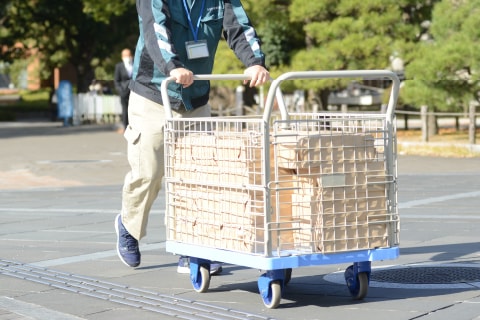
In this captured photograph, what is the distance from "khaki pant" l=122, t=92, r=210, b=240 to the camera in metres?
6.29

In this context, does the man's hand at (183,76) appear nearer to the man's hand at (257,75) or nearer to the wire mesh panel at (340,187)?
the man's hand at (257,75)

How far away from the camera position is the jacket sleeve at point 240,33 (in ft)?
20.0

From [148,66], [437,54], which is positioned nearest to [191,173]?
[148,66]

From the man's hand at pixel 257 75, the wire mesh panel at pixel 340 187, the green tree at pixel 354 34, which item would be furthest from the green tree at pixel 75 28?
the wire mesh panel at pixel 340 187

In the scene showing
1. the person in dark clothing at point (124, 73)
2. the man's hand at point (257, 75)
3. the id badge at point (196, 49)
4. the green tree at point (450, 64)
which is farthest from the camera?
the person in dark clothing at point (124, 73)

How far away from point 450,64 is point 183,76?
13601 mm

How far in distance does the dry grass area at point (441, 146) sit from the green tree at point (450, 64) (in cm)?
72

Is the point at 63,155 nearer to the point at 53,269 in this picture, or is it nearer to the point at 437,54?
the point at 437,54

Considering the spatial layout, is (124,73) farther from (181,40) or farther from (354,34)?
(181,40)

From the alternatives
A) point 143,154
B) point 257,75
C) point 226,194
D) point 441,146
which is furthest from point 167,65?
point 441,146

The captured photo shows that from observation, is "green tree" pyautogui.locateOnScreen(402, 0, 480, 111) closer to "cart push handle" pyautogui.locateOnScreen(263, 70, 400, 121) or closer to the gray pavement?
the gray pavement

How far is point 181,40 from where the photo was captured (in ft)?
20.2

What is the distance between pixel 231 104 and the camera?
Result: 3130 centimetres

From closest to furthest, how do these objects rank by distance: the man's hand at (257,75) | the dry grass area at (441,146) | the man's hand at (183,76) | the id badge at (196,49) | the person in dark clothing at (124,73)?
1. the man's hand at (183,76)
2. the man's hand at (257,75)
3. the id badge at (196,49)
4. the dry grass area at (441,146)
5. the person in dark clothing at (124,73)
